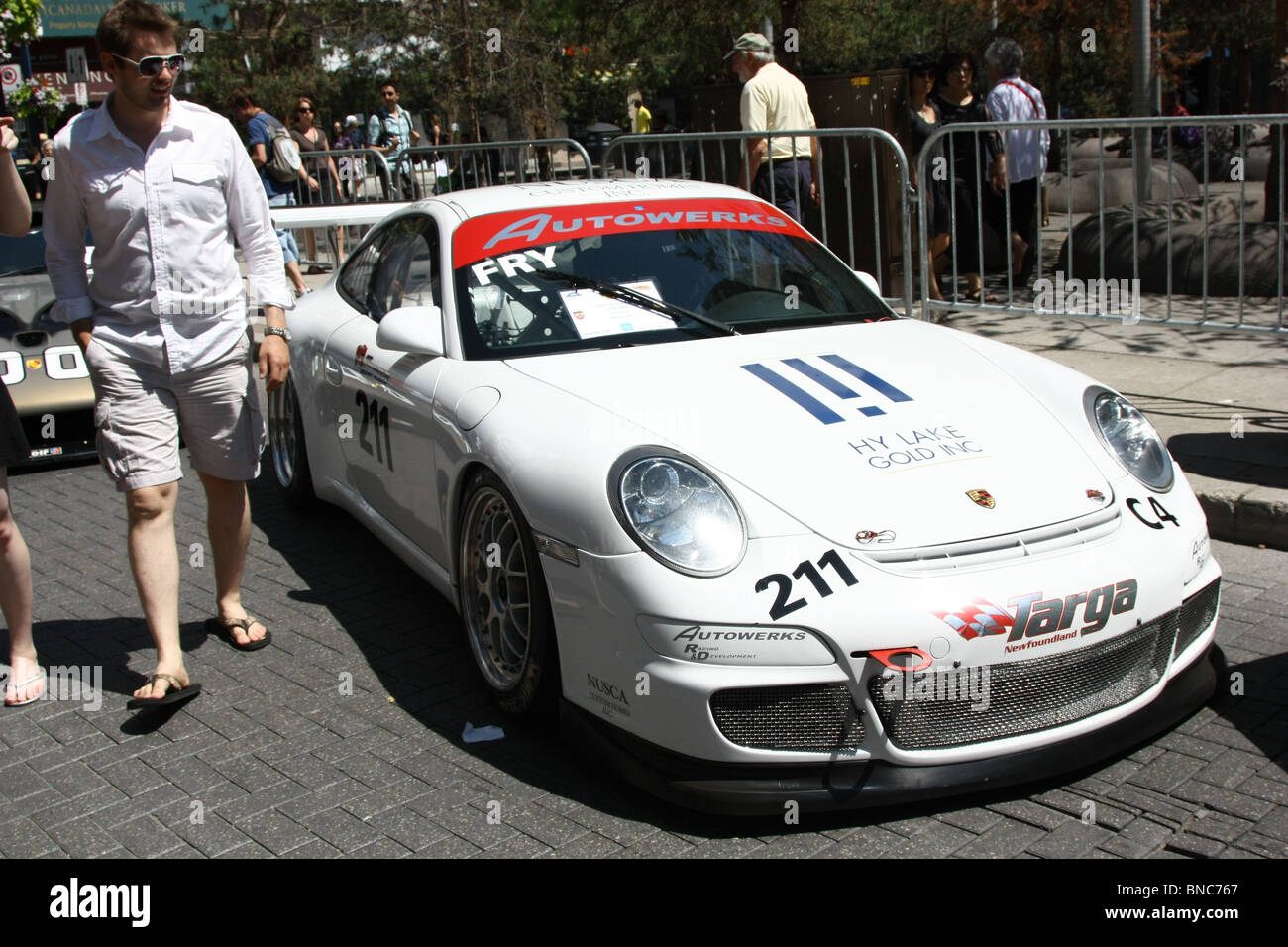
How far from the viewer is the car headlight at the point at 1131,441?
373cm

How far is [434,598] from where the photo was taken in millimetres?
5086

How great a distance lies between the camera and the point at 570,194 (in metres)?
4.93

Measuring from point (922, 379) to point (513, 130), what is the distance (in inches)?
744

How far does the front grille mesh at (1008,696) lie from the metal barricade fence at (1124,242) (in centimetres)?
352

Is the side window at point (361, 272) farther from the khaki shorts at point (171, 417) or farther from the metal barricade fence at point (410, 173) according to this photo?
the metal barricade fence at point (410, 173)

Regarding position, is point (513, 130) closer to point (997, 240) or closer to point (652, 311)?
point (997, 240)

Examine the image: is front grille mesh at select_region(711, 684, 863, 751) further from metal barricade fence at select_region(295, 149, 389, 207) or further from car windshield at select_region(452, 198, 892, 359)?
metal barricade fence at select_region(295, 149, 389, 207)

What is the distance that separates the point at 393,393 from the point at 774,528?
182 cm

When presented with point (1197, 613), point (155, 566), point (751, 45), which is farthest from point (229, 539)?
point (751, 45)

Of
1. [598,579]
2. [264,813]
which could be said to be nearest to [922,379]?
[598,579]
